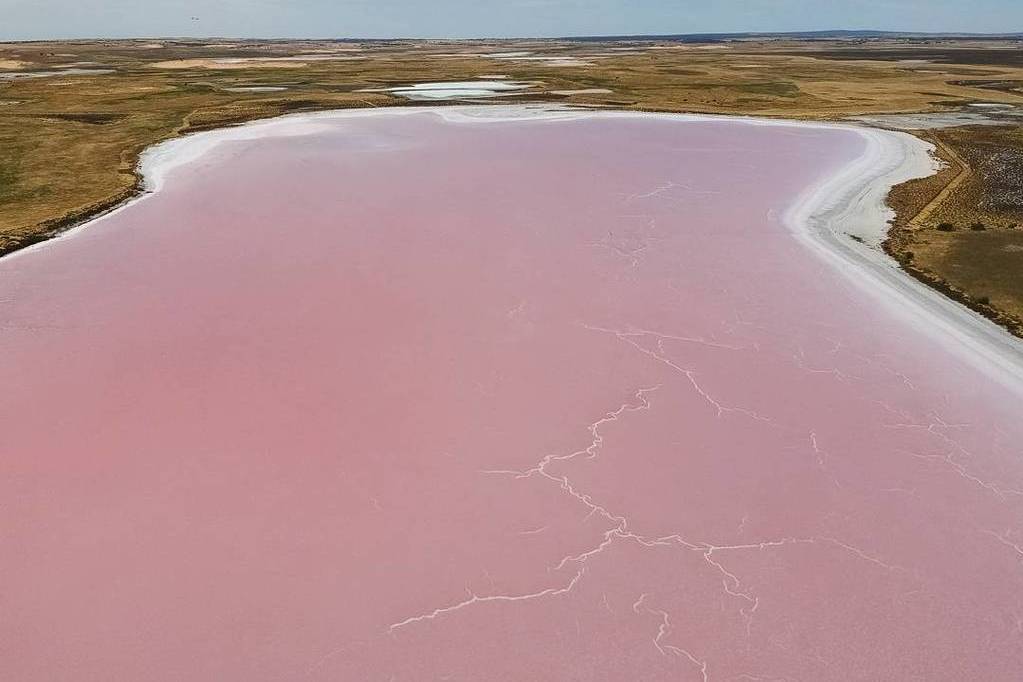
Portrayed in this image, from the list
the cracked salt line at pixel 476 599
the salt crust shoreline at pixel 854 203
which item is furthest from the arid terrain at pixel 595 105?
the cracked salt line at pixel 476 599

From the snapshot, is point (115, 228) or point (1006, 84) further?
point (1006, 84)

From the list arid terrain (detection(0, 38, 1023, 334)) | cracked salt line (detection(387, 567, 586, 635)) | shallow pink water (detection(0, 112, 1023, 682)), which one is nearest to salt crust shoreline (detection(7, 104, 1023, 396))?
arid terrain (detection(0, 38, 1023, 334))

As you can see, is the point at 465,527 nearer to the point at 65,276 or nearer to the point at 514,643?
the point at 514,643

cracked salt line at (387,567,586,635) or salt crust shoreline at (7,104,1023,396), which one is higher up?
cracked salt line at (387,567,586,635)

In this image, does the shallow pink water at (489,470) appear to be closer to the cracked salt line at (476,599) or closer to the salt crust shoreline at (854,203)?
the cracked salt line at (476,599)

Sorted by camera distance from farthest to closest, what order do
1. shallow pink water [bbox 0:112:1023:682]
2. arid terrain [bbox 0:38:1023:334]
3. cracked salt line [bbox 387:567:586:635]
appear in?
arid terrain [bbox 0:38:1023:334]
cracked salt line [bbox 387:567:586:635]
shallow pink water [bbox 0:112:1023:682]

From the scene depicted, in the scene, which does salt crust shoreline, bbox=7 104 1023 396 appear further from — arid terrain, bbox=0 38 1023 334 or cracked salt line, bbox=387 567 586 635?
cracked salt line, bbox=387 567 586 635

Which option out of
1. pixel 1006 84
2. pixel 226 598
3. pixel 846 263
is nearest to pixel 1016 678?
pixel 226 598
